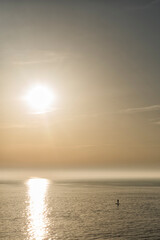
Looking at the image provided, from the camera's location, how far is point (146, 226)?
65562mm


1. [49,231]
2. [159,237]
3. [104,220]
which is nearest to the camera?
[159,237]

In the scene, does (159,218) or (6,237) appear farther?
(159,218)

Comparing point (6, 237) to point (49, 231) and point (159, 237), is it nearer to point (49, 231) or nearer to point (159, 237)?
point (49, 231)

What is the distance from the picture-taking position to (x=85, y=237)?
55.0m

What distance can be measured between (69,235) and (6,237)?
14.1m

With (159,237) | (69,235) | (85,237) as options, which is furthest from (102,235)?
(159,237)

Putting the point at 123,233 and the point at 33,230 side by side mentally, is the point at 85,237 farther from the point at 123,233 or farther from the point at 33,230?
the point at 33,230

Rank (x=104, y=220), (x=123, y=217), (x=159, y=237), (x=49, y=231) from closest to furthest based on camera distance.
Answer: (x=159, y=237) → (x=49, y=231) → (x=104, y=220) → (x=123, y=217)

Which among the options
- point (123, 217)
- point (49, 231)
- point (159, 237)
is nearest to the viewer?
point (159, 237)

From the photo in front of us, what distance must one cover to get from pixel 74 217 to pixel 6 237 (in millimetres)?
28309

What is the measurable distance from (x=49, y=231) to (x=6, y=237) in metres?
10.7

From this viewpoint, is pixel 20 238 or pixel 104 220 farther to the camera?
pixel 104 220

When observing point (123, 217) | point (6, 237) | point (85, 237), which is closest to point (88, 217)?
point (123, 217)

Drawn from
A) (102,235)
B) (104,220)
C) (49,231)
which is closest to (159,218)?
(104,220)
